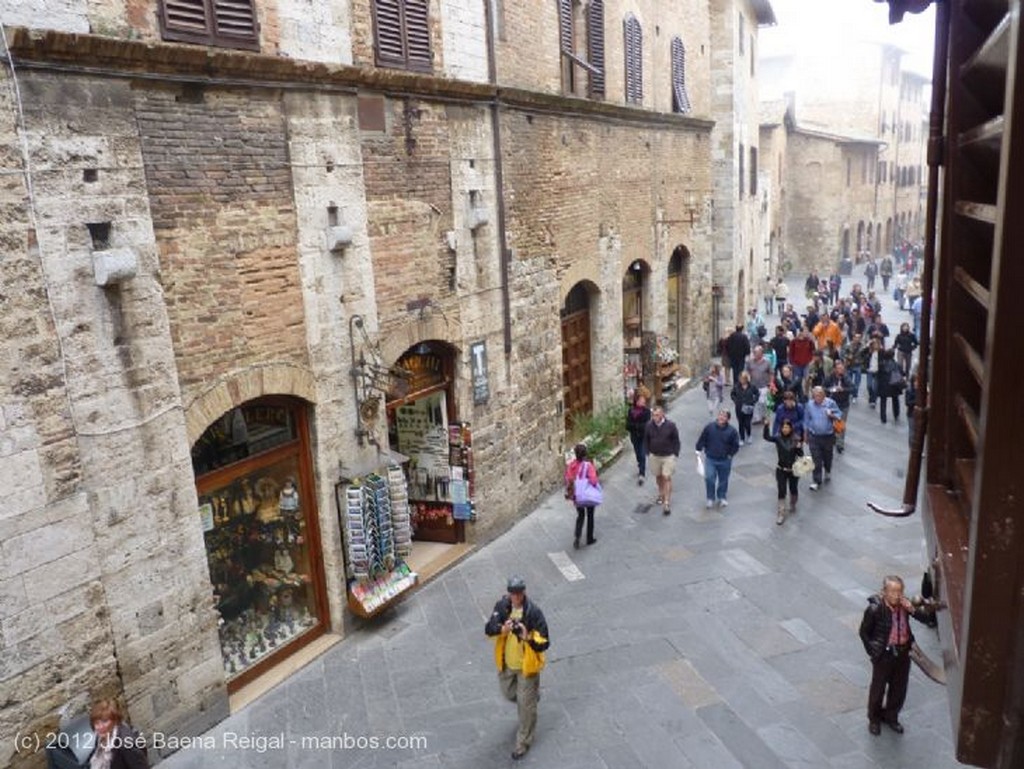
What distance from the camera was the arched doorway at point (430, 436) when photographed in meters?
10.0

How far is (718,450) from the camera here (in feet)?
36.8

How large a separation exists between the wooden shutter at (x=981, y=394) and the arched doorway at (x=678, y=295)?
595 inches

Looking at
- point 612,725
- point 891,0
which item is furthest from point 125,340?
point 891,0

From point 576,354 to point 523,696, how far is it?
8.26 metres

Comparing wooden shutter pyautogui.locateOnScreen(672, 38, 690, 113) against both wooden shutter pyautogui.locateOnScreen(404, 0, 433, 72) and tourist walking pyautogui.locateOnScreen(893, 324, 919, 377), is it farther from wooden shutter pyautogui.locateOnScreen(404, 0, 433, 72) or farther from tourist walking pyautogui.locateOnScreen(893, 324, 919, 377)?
wooden shutter pyautogui.locateOnScreen(404, 0, 433, 72)

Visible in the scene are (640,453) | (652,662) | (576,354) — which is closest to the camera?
(652,662)

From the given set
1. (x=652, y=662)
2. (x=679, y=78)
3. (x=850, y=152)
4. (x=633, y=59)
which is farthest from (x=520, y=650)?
(x=850, y=152)

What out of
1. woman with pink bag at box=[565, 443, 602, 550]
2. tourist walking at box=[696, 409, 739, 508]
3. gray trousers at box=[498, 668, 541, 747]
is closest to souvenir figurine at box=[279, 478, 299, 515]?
gray trousers at box=[498, 668, 541, 747]

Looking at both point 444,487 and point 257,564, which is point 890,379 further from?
point 257,564

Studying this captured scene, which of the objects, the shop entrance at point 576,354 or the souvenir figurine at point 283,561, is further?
the shop entrance at point 576,354

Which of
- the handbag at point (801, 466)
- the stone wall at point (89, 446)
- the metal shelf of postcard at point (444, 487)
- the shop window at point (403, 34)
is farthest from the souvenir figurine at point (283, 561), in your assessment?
the handbag at point (801, 466)

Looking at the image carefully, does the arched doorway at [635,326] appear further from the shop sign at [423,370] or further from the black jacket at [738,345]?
the shop sign at [423,370]

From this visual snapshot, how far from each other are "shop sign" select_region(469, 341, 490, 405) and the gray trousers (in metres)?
4.35

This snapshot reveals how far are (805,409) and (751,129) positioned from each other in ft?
47.9
